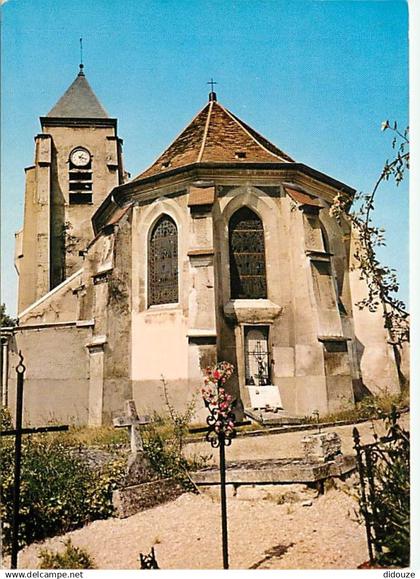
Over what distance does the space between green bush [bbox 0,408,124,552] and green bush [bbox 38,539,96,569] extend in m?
0.22

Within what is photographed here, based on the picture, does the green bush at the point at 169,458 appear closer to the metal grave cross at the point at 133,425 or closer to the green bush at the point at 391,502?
the metal grave cross at the point at 133,425

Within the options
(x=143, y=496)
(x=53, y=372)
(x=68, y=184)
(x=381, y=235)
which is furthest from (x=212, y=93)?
(x=68, y=184)

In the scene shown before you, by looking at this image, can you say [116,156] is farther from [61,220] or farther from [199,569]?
[199,569]

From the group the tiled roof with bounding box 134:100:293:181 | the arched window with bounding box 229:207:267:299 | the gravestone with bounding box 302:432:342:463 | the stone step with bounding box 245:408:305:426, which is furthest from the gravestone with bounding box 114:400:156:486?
the tiled roof with bounding box 134:100:293:181

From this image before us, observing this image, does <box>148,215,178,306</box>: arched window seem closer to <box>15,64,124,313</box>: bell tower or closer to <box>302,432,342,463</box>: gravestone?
<box>15,64,124,313</box>: bell tower

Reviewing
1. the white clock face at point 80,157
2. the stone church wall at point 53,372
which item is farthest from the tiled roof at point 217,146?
the white clock face at point 80,157

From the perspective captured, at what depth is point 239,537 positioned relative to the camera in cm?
387

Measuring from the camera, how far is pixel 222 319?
805cm

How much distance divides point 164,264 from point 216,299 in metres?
0.90

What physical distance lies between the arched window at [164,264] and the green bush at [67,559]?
15.2 feet

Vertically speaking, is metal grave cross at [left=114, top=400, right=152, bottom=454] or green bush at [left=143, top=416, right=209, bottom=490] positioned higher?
metal grave cross at [left=114, top=400, right=152, bottom=454]

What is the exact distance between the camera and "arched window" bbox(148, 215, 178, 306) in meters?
8.16

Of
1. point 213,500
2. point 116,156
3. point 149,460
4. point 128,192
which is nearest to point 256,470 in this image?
point 213,500
